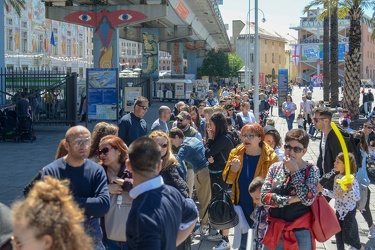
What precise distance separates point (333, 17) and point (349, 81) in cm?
655

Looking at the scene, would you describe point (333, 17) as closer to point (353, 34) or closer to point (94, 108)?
point (353, 34)

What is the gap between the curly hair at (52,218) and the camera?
88.8 inches

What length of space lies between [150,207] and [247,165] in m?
3.02

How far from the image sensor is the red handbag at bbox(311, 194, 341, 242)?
17.1ft

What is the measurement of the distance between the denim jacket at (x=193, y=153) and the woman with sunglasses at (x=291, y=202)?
212cm

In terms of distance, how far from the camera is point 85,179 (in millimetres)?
4668

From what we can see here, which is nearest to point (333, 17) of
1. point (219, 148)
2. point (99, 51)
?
point (99, 51)

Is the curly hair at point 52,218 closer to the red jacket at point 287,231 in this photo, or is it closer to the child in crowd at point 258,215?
the red jacket at point 287,231

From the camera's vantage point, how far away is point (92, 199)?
15.0 ft

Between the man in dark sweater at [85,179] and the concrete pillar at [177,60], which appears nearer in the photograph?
the man in dark sweater at [85,179]

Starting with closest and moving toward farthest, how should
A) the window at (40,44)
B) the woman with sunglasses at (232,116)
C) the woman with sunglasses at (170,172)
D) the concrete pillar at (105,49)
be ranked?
1. the woman with sunglasses at (170,172)
2. the woman with sunglasses at (232,116)
3. the concrete pillar at (105,49)
4. the window at (40,44)

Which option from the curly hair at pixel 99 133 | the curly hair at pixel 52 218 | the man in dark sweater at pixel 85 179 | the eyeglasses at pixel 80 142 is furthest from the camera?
the curly hair at pixel 99 133

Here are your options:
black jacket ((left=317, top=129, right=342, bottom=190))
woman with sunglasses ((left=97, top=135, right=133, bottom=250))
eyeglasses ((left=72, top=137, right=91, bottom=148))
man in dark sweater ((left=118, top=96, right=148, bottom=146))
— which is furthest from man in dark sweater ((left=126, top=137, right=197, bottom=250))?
man in dark sweater ((left=118, top=96, right=148, bottom=146))

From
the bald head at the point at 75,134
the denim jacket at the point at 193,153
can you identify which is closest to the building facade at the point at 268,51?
the denim jacket at the point at 193,153
